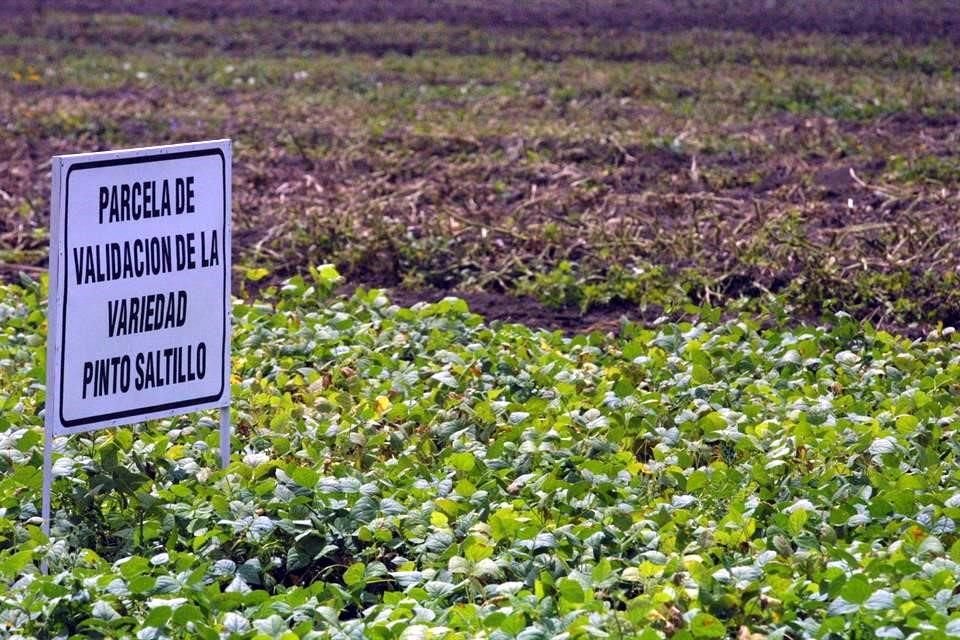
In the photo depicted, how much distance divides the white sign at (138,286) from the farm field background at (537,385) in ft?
0.90

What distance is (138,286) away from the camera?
15.4ft

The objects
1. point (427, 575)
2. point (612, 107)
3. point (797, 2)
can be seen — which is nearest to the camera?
point (427, 575)

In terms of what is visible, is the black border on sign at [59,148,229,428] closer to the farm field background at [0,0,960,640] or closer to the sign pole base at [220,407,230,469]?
the sign pole base at [220,407,230,469]

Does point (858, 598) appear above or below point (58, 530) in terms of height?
above

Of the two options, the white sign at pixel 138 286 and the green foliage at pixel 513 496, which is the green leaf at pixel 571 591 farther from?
the white sign at pixel 138 286

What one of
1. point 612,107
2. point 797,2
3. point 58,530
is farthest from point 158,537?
point 797,2

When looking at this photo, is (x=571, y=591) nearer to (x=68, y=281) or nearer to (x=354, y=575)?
(x=354, y=575)

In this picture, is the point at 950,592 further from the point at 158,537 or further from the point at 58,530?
the point at 58,530

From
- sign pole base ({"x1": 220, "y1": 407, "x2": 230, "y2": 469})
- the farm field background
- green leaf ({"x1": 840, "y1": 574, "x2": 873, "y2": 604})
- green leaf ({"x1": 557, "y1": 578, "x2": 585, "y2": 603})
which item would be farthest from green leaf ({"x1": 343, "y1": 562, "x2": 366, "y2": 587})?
green leaf ({"x1": 840, "y1": 574, "x2": 873, "y2": 604})

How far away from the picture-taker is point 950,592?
3781 millimetres

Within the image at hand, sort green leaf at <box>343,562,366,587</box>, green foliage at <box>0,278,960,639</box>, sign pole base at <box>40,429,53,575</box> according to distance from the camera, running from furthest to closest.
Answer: sign pole base at <box>40,429,53,575</box> → green leaf at <box>343,562,366,587</box> → green foliage at <box>0,278,960,639</box>

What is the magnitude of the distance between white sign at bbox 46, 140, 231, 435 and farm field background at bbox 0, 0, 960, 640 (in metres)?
0.27

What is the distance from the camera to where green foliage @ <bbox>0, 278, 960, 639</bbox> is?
3.84 metres

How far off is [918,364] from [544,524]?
2332 mm
